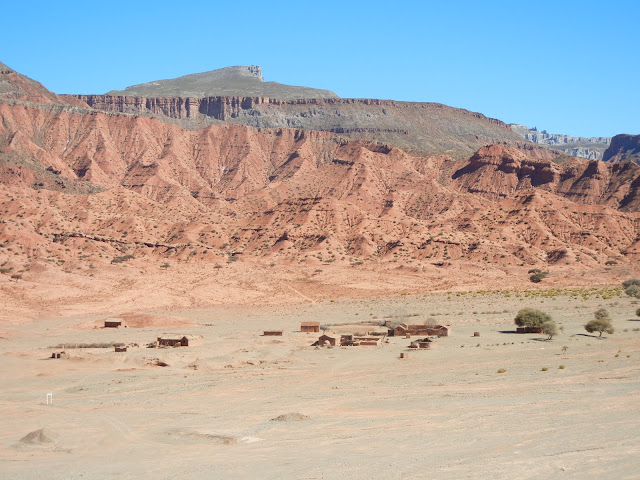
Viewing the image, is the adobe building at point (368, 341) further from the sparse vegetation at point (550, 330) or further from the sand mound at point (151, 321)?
the sand mound at point (151, 321)

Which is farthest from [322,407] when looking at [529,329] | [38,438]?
[529,329]

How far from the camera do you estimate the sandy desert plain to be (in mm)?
18844

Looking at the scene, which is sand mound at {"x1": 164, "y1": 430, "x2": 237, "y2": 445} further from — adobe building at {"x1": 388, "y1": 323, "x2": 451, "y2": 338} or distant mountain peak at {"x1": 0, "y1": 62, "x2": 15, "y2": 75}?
distant mountain peak at {"x1": 0, "y1": 62, "x2": 15, "y2": 75}

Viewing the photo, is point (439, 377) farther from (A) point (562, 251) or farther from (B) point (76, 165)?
(B) point (76, 165)

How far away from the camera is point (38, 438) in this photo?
21578mm

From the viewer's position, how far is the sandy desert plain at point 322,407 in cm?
1884

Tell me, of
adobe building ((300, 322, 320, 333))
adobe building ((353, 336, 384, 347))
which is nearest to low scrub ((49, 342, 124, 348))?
adobe building ((300, 322, 320, 333))

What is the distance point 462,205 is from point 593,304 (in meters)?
67.7

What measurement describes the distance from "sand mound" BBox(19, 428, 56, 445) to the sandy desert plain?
0.13 ft

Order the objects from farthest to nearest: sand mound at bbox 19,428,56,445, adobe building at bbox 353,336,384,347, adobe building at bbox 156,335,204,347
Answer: adobe building at bbox 156,335,204,347 → adobe building at bbox 353,336,384,347 → sand mound at bbox 19,428,56,445

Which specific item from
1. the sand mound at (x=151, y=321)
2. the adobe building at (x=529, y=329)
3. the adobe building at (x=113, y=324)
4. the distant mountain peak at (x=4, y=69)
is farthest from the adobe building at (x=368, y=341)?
the distant mountain peak at (x=4, y=69)

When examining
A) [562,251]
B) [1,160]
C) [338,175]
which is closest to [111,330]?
[562,251]

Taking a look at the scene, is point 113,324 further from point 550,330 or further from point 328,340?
point 550,330

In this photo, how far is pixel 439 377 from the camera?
1262 inches
